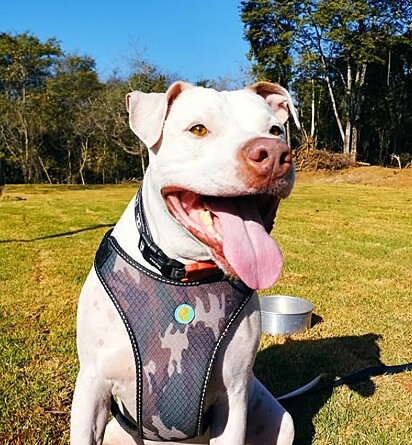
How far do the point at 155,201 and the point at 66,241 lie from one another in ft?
22.4

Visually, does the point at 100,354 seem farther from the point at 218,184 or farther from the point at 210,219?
the point at 218,184

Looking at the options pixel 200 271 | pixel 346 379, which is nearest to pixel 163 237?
pixel 200 271

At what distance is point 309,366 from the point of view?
382cm

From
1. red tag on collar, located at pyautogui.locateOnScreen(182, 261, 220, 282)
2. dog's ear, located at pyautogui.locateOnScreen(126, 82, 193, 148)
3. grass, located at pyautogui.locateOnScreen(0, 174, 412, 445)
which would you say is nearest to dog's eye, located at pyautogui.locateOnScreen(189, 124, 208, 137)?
dog's ear, located at pyautogui.locateOnScreen(126, 82, 193, 148)

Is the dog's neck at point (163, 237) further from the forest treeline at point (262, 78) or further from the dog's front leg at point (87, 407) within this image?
the forest treeline at point (262, 78)

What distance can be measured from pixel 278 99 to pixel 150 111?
722 mm

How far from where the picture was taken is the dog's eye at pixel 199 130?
1961 mm

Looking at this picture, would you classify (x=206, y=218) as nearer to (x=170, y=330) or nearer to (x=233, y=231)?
(x=233, y=231)

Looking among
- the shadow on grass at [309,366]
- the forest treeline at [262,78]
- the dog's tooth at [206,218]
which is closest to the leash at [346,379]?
the shadow on grass at [309,366]

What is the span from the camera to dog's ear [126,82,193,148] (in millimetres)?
2000

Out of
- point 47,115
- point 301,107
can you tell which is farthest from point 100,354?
point 301,107

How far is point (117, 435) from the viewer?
2498mm

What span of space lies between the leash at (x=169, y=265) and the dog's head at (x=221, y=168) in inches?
Result: 7.1

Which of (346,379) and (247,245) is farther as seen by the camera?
(346,379)
